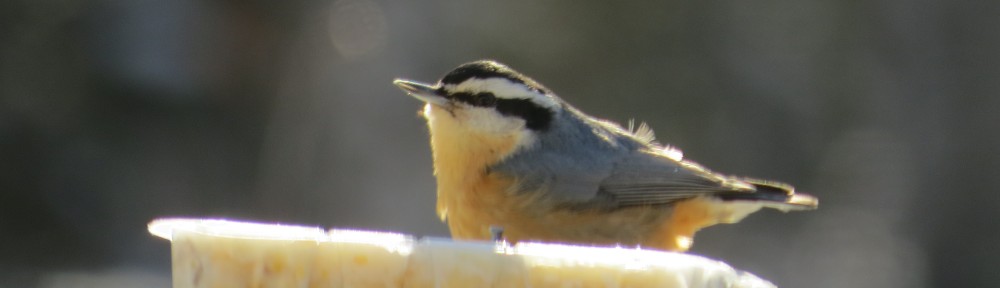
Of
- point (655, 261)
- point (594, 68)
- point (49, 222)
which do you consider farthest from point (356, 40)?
point (655, 261)

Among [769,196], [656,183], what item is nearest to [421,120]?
[656,183]

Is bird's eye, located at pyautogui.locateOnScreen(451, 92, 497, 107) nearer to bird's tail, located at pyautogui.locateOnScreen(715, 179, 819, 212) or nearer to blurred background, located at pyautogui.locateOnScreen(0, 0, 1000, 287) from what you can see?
bird's tail, located at pyautogui.locateOnScreen(715, 179, 819, 212)

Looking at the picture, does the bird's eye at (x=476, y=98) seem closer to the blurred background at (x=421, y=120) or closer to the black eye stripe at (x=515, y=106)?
the black eye stripe at (x=515, y=106)

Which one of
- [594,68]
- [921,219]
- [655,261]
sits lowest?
[655,261]

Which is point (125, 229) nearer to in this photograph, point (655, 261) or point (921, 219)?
point (921, 219)

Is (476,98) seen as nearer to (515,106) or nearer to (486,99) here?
(486,99)

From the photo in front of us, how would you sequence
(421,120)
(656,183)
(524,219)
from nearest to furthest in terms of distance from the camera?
(524,219) < (656,183) < (421,120)

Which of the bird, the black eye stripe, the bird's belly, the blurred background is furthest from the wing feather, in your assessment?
the blurred background
